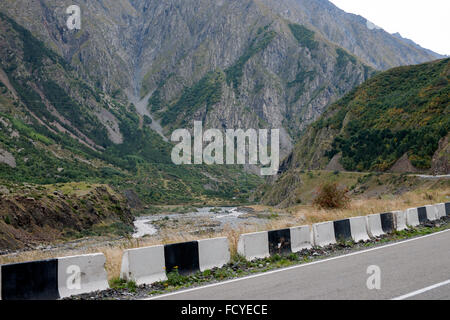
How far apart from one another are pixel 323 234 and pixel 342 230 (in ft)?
3.34

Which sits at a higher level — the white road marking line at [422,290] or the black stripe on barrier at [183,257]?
the black stripe on barrier at [183,257]

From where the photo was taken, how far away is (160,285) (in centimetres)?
904

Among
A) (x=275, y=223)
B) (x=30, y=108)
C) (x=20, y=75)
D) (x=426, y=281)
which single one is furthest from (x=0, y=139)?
(x=426, y=281)

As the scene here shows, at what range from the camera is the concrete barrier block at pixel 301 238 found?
40.6 ft

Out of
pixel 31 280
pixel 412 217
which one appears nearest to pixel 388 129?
pixel 412 217

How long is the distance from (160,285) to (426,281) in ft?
16.6

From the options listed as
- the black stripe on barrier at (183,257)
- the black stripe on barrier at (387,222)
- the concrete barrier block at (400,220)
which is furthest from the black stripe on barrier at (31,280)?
the concrete barrier block at (400,220)

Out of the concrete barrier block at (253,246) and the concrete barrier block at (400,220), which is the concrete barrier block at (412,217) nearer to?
the concrete barrier block at (400,220)

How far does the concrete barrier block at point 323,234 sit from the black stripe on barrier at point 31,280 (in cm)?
766

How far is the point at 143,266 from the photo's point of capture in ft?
29.8

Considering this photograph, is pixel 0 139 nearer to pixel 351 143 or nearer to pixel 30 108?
pixel 30 108

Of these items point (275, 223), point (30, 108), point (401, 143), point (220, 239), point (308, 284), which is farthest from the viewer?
point (30, 108)

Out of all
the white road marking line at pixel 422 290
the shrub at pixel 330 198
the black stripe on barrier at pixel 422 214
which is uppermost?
the shrub at pixel 330 198

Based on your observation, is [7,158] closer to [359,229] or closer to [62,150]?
[62,150]
